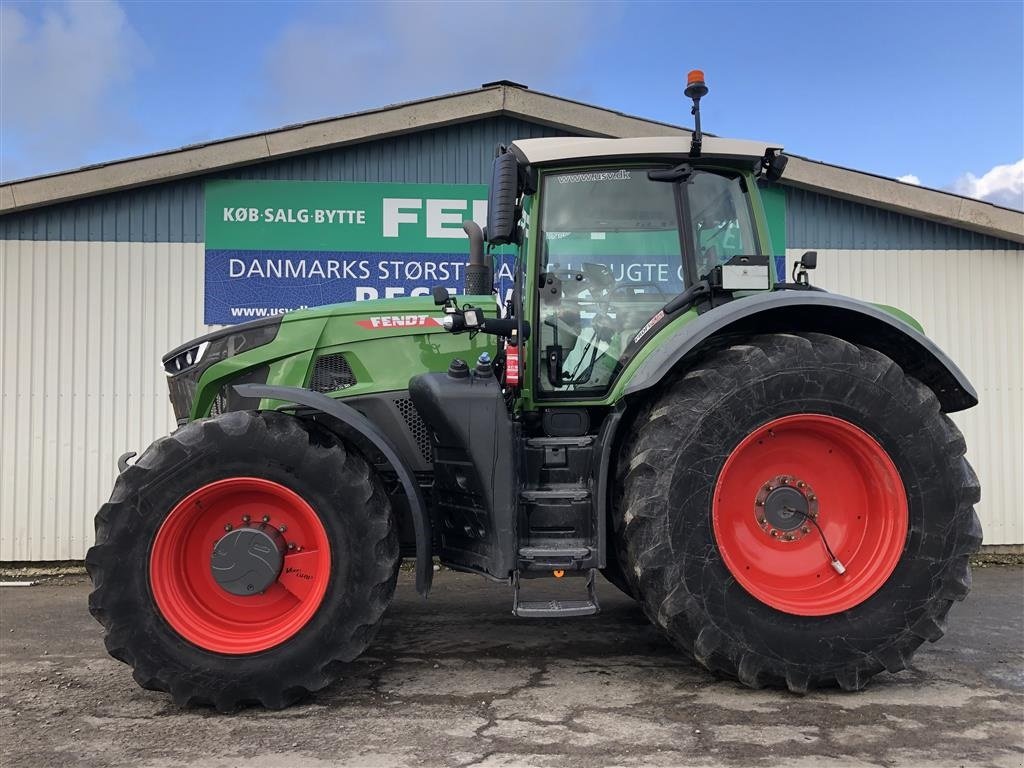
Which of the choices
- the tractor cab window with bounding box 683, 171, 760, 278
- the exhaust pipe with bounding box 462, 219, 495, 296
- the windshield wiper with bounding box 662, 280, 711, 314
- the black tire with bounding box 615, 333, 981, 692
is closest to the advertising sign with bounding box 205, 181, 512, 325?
the exhaust pipe with bounding box 462, 219, 495, 296

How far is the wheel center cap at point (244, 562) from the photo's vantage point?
11.2ft

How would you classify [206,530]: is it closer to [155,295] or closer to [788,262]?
[155,295]

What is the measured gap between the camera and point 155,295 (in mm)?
6922

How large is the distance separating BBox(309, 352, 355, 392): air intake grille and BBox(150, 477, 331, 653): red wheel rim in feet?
2.44

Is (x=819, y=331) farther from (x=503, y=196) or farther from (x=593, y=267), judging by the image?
(x=503, y=196)

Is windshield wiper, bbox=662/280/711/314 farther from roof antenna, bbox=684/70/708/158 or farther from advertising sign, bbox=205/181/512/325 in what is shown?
advertising sign, bbox=205/181/512/325

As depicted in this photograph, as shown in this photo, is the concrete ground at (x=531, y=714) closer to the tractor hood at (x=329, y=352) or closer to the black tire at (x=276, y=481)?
the black tire at (x=276, y=481)

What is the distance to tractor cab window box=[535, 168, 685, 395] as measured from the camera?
386cm

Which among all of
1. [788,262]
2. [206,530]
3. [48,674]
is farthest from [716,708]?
[788,262]

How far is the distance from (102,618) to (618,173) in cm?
314

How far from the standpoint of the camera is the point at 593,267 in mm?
3891

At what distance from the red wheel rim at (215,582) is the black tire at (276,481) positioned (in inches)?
1.4

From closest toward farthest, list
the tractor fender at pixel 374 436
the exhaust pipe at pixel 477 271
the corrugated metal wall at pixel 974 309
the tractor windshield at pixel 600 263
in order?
the tractor fender at pixel 374 436, the tractor windshield at pixel 600 263, the exhaust pipe at pixel 477 271, the corrugated metal wall at pixel 974 309

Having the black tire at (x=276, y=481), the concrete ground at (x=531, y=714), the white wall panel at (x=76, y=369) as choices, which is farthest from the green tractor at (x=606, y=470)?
the white wall panel at (x=76, y=369)
